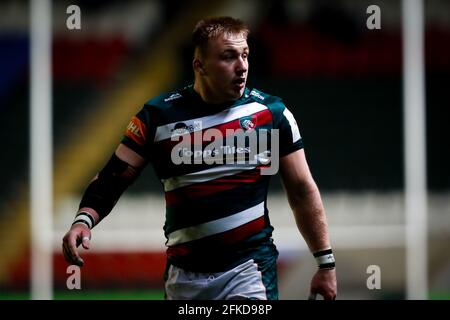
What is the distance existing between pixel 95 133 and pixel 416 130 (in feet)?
15.4

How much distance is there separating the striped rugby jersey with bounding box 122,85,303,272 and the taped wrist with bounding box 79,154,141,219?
0.33 feet

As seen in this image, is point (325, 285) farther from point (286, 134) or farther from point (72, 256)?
point (72, 256)

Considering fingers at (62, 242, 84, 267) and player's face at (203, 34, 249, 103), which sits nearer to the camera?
fingers at (62, 242, 84, 267)

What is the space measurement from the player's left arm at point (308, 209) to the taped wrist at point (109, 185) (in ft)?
2.28

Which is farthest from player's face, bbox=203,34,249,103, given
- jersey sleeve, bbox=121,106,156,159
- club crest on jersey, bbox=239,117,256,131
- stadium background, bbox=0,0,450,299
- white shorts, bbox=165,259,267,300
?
stadium background, bbox=0,0,450,299

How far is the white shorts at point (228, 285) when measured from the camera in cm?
462

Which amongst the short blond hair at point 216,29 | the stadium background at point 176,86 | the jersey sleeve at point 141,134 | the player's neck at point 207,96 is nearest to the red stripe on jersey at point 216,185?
the jersey sleeve at point 141,134

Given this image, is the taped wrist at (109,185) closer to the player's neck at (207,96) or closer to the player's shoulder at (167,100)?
the player's shoulder at (167,100)

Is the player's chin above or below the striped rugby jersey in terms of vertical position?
above

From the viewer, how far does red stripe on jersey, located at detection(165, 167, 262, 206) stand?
4.67m

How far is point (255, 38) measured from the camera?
14758 mm

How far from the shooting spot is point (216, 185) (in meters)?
4.67

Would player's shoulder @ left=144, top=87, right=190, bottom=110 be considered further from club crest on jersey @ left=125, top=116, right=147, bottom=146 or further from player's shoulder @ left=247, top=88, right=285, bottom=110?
player's shoulder @ left=247, top=88, right=285, bottom=110

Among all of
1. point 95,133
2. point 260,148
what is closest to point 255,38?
point 95,133
